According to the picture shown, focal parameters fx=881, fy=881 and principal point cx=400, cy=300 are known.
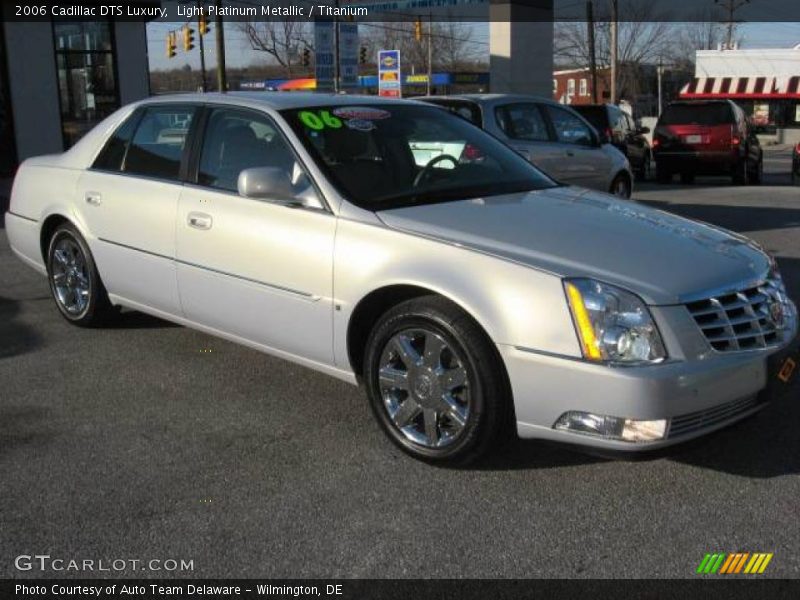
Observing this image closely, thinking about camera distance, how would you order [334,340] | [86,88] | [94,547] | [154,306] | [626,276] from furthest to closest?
1. [86,88]
2. [154,306]
3. [334,340]
4. [626,276]
5. [94,547]

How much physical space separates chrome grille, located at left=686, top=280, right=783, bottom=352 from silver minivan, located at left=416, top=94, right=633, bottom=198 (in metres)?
5.79

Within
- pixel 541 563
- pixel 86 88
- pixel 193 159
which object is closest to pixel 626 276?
pixel 541 563

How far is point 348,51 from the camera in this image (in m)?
17.3

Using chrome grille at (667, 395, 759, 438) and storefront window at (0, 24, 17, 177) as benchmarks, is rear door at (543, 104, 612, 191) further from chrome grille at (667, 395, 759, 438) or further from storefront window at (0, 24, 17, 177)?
storefront window at (0, 24, 17, 177)

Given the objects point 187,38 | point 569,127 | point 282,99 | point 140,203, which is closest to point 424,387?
point 282,99

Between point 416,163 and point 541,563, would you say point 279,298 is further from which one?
point 541,563

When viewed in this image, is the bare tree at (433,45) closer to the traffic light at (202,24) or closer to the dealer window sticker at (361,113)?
the traffic light at (202,24)

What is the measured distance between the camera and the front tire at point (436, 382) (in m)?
3.49

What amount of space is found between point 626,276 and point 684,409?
1.78 feet

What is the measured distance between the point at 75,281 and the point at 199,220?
1644 mm

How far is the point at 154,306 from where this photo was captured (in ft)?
16.9

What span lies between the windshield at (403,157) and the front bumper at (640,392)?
121cm

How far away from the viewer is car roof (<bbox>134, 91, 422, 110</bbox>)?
4.71 meters

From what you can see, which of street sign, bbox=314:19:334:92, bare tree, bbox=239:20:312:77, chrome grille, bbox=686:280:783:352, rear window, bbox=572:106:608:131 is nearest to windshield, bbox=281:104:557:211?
chrome grille, bbox=686:280:783:352
